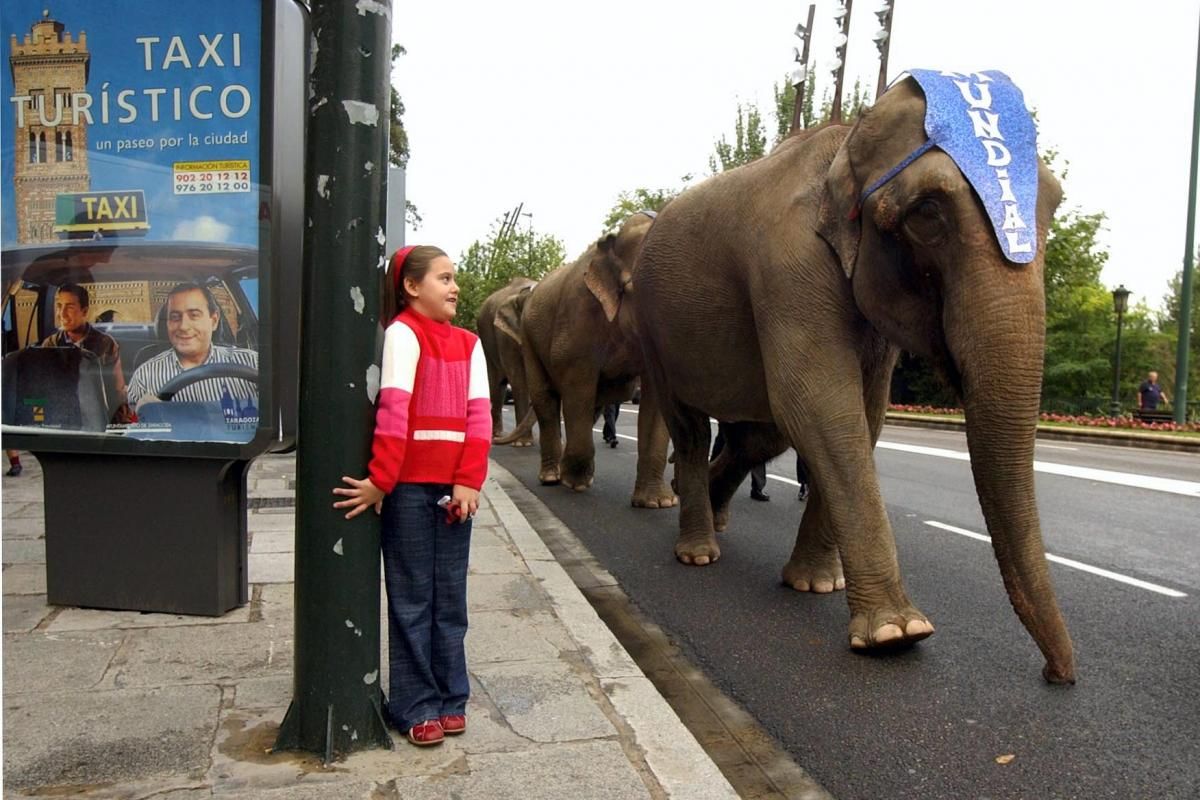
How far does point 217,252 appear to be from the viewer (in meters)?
4.80

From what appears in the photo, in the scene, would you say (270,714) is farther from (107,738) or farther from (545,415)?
(545,415)

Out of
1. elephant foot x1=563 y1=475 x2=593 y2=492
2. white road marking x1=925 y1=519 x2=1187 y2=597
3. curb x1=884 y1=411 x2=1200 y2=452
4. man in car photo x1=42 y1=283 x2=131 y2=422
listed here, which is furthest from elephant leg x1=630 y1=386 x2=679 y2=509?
curb x1=884 y1=411 x2=1200 y2=452

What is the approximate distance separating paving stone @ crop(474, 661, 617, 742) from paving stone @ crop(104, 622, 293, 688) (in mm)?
850

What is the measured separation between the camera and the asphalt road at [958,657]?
3426 millimetres

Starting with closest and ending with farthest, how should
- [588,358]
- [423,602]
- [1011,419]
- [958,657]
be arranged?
[423,602] → [1011,419] → [958,657] → [588,358]

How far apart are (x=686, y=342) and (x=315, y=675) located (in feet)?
11.6

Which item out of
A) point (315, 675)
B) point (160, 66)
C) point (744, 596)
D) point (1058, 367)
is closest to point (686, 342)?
point (744, 596)

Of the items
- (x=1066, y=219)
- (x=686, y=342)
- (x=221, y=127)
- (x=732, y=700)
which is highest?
(x=1066, y=219)

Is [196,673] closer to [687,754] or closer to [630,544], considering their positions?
[687,754]

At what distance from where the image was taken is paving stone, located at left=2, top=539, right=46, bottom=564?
238 inches

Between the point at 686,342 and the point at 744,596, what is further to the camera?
the point at 686,342

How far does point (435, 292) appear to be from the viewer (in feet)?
11.1

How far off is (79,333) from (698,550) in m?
3.74

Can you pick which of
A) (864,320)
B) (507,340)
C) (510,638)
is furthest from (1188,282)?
(510,638)
